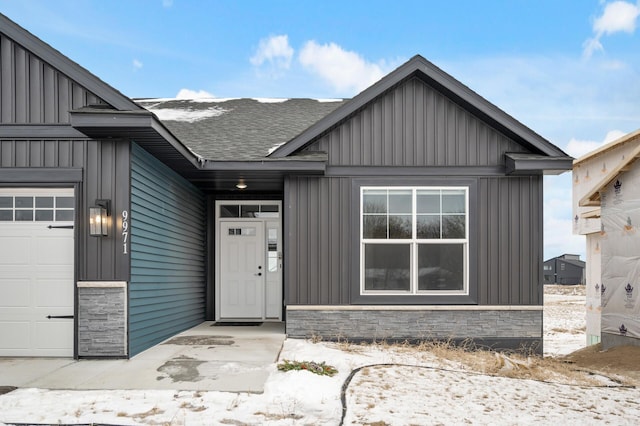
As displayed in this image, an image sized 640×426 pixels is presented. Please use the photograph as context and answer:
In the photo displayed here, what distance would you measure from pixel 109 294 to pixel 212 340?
1954 mm

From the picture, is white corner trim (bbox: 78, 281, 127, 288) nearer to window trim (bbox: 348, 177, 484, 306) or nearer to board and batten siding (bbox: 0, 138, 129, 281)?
board and batten siding (bbox: 0, 138, 129, 281)

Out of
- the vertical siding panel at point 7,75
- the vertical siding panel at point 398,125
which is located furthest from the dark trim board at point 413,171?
the vertical siding panel at point 7,75

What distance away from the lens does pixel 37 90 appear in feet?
23.3

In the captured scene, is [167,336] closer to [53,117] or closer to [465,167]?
[53,117]

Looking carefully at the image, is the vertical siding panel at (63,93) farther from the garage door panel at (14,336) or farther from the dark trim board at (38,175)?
the garage door panel at (14,336)

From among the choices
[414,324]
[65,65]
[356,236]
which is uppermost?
[65,65]

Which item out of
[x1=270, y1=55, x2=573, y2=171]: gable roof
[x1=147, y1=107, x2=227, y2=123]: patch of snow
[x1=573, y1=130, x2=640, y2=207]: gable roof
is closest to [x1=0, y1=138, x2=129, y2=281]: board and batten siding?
[x1=270, y1=55, x2=573, y2=171]: gable roof

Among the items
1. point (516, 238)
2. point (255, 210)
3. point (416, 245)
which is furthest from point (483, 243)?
point (255, 210)

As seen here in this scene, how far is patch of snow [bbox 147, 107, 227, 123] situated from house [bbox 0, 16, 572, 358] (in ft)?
5.08

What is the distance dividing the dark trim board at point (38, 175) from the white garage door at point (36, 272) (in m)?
0.19

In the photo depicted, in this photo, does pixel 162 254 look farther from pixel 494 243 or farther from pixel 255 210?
pixel 494 243

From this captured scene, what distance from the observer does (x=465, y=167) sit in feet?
27.6

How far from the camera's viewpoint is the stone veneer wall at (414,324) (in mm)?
8289

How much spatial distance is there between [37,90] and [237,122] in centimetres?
402
